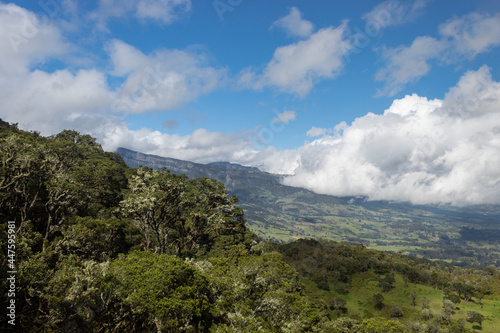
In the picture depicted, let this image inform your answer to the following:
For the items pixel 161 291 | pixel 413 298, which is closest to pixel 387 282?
pixel 413 298

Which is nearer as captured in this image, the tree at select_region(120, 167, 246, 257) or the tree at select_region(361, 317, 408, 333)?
the tree at select_region(361, 317, 408, 333)

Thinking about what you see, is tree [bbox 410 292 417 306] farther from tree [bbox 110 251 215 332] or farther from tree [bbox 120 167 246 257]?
tree [bbox 110 251 215 332]

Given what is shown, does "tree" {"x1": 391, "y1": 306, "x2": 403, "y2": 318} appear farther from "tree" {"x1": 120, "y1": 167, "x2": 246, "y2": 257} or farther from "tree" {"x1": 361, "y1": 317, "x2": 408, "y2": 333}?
"tree" {"x1": 120, "y1": 167, "x2": 246, "y2": 257}

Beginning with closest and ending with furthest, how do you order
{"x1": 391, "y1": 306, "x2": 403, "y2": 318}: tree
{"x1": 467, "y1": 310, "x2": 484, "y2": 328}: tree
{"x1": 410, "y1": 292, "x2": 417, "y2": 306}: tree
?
1. {"x1": 467, "y1": 310, "x2": 484, "y2": 328}: tree
2. {"x1": 391, "y1": 306, "x2": 403, "y2": 318}: tree
3. {"x1": 410, "y1": 292, "x2": 417, "y2": 306}: tree

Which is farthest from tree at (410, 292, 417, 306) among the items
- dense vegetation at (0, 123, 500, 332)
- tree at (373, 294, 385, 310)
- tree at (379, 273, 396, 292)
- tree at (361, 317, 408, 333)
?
tree at (361, 317, 408, 333)

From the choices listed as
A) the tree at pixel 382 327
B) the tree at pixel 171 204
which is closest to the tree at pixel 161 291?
the tree at pixel 171 204

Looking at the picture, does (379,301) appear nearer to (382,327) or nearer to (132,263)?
(382,327)

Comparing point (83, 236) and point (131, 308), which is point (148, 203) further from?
point (131, 308)

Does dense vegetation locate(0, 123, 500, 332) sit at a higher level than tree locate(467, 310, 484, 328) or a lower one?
A: higher

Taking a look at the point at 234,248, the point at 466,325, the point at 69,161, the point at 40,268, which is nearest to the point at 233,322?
the point at 40,268

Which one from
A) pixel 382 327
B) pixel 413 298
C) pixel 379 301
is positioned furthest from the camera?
pixel 413 298

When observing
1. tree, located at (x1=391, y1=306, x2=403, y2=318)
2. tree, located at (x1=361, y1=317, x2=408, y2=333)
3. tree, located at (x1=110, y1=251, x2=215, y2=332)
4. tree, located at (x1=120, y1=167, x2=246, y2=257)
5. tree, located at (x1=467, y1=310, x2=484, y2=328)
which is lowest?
tree, located at (x1=391, y1=306, x2=403, y2=318)

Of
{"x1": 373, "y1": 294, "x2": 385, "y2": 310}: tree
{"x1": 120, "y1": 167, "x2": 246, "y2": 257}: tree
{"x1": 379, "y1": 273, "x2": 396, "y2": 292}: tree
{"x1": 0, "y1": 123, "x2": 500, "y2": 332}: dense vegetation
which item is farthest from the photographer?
{"x1": 379, "y1": 273, "x2": 396, "y2": 292}: tree

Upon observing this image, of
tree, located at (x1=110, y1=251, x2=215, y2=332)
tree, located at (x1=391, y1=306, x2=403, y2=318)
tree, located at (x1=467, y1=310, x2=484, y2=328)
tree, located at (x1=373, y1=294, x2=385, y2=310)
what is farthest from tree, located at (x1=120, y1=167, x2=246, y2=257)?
tree, located at (x1=467, y1=310, x2=484, y2=328)
